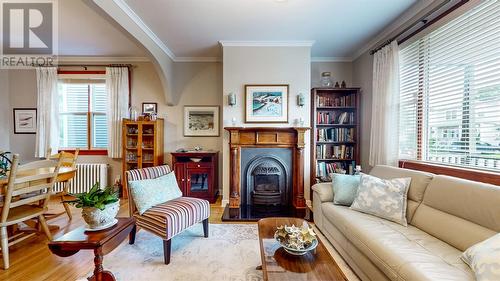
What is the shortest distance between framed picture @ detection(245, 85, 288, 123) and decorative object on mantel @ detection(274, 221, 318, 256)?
235cm

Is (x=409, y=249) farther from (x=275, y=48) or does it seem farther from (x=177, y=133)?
(x=177, y=133)

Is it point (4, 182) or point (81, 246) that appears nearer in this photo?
point (81, 246)

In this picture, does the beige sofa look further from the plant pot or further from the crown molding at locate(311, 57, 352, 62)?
the crown molding at locate(311, 57, 352, 62)

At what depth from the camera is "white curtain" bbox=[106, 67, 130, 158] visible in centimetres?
437

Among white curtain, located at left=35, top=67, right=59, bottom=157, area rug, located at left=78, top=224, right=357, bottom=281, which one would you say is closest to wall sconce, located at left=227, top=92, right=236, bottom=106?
area rug, located at left=78, top=224, right=357, bottom=281

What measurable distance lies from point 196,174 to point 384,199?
2.94 metres

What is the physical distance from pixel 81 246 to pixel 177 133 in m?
3.18

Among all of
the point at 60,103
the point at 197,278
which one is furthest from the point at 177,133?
the point at 197,278

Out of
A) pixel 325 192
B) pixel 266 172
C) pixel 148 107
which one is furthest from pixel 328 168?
pixel 148 107

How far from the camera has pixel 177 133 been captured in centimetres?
456

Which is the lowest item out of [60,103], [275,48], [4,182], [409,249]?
[409,249]

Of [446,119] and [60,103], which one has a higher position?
[60,103]

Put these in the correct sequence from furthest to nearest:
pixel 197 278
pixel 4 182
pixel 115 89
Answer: pixel 115 89, pixel 4 182, pixel 197 278

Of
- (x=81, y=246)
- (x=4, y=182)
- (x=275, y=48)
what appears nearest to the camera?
(x=81, y=246)
